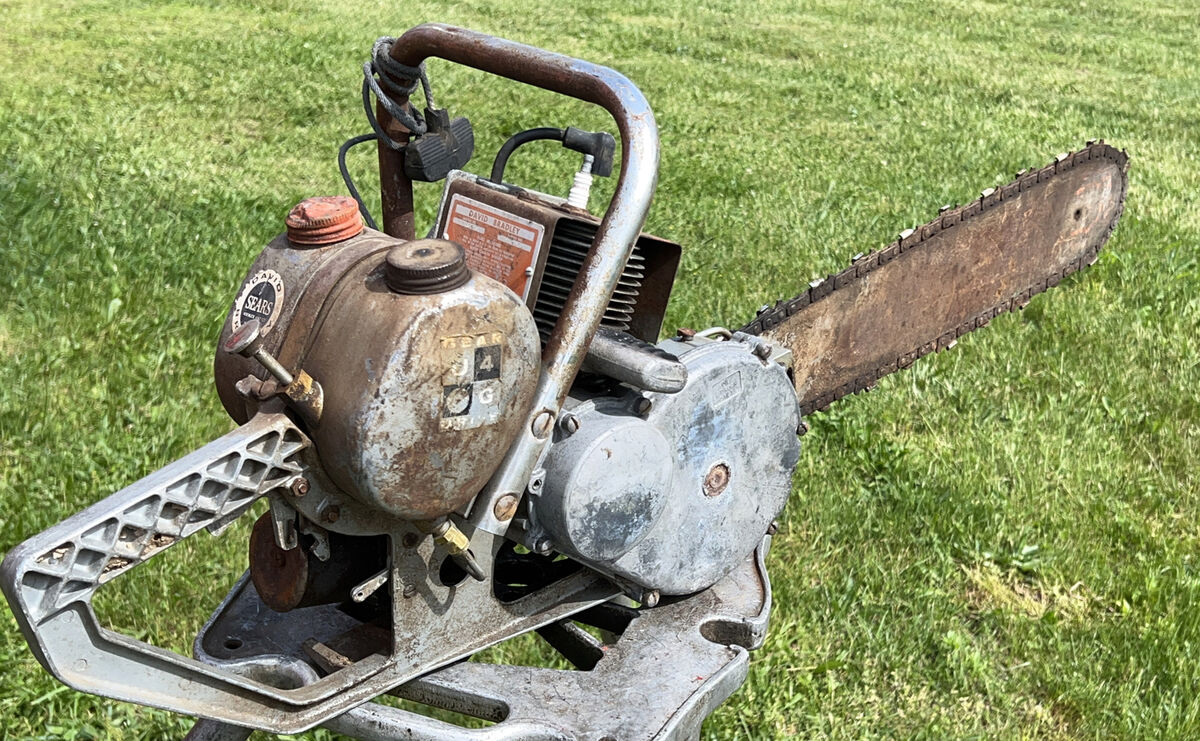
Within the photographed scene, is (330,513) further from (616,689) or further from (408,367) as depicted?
(616,689)

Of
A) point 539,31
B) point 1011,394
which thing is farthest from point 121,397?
point 539,31

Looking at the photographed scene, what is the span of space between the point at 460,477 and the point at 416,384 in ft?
0.53

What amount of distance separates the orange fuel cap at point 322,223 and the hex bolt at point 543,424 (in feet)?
1.23

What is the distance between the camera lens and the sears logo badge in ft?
5.11

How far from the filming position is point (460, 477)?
4.92ft

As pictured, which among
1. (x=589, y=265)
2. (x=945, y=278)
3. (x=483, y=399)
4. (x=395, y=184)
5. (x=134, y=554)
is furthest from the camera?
(x=945, y=278)

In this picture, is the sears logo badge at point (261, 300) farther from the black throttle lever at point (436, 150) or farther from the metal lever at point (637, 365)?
the metal lever at point (637, 365)

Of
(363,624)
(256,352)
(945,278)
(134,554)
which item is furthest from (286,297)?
(945,278)

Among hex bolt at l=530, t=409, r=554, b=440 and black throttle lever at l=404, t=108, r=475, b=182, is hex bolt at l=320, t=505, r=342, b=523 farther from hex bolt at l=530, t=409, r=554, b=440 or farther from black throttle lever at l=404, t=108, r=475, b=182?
black throttle lever at l=404, t=108, r=475, b=182

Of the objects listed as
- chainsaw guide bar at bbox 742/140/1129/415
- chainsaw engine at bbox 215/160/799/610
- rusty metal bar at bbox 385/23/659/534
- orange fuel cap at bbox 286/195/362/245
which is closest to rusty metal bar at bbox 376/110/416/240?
chainsaw engine at bbox 215/160/799/610

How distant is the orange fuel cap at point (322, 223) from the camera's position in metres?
1.60

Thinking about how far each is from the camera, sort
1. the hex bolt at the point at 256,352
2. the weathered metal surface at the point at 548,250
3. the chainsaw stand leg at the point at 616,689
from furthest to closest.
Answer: the weathered metal surface at the point at 548,250 → the chainsaw stand leg at the point at 616,689 → the hex bolt at the point at 256,352

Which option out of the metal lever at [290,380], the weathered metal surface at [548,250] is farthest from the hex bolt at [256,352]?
the weathered metal surface at [548,250]

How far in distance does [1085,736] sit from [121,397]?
301 cm
